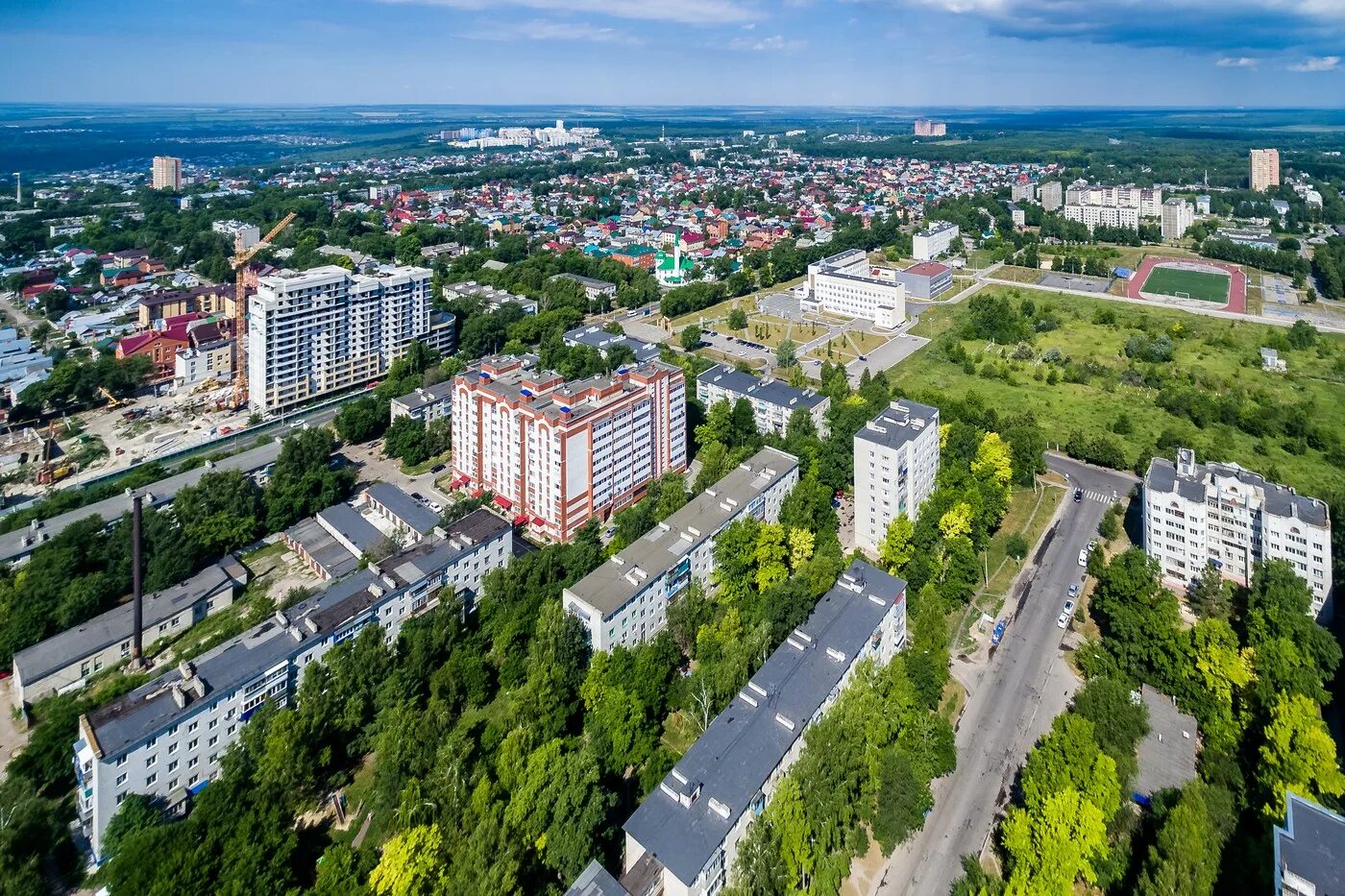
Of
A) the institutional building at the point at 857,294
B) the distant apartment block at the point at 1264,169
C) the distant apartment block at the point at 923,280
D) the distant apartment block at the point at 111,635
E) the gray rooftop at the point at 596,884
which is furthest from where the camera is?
the distant apartment block at the point at 1264,169

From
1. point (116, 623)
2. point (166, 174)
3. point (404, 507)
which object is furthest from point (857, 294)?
point (166, 174)

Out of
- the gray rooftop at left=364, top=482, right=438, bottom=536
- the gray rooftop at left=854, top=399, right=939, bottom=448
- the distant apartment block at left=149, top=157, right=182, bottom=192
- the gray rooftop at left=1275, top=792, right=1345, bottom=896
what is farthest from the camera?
the distant apartment block at left=149, top=157, right=182, bottom=192

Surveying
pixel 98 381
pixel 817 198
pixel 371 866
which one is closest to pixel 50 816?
pixel 371 866

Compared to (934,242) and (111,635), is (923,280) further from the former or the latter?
(111,635)

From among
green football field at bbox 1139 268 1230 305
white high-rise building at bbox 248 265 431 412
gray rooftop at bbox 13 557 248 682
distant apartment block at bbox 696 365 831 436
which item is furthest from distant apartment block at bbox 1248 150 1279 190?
gray rooftop at bbox 13 557 248 682

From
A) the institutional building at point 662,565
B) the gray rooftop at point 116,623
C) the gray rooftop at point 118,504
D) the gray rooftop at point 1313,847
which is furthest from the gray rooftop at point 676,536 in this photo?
the gray rooftop at point 118,504

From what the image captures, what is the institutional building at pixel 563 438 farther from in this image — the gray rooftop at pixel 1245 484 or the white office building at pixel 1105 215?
the white office building at pixel 1105 215

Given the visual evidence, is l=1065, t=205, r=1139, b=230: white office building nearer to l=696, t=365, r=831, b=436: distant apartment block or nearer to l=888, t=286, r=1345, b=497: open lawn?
l=888, t=286, r=1345, b=497: open lawn
